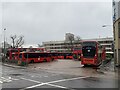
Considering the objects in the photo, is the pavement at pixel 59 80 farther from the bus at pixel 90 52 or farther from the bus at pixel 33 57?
the bus at pixel 33 57

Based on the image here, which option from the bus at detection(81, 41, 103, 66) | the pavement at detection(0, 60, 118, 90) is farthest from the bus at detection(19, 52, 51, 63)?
the pavement at detection(0, 60, 118, 90)

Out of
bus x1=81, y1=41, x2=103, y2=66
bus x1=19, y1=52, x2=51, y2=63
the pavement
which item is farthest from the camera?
bus x1=19, y1=52, x2=51, y2=63

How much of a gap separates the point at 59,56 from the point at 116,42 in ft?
129

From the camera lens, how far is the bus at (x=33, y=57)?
4806 centimetres

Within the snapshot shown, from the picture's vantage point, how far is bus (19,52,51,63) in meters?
48.1

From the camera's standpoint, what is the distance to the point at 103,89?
14.5 m

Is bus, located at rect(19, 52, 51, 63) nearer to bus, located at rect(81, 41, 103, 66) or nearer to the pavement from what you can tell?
bus, located at rect(81, 41, 103, 66)

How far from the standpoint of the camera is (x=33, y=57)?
166 ft

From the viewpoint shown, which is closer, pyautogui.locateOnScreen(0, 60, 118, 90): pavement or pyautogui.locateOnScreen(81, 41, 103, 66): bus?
pyautogui.locateOnScreen(0, 60, 118, 90): pavement

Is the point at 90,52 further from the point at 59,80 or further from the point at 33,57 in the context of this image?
the point at 33,57

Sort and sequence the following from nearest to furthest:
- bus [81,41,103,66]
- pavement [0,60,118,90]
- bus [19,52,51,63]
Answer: pavement [0,60,118,90] < bus [81,41,103,66] < bus [19,52,51,63]

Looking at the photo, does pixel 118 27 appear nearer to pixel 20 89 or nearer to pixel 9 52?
pixel 20 89

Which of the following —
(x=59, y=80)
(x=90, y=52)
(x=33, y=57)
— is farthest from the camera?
(x=33, y=57)

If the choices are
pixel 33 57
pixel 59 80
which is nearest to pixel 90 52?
pixel 59 80
